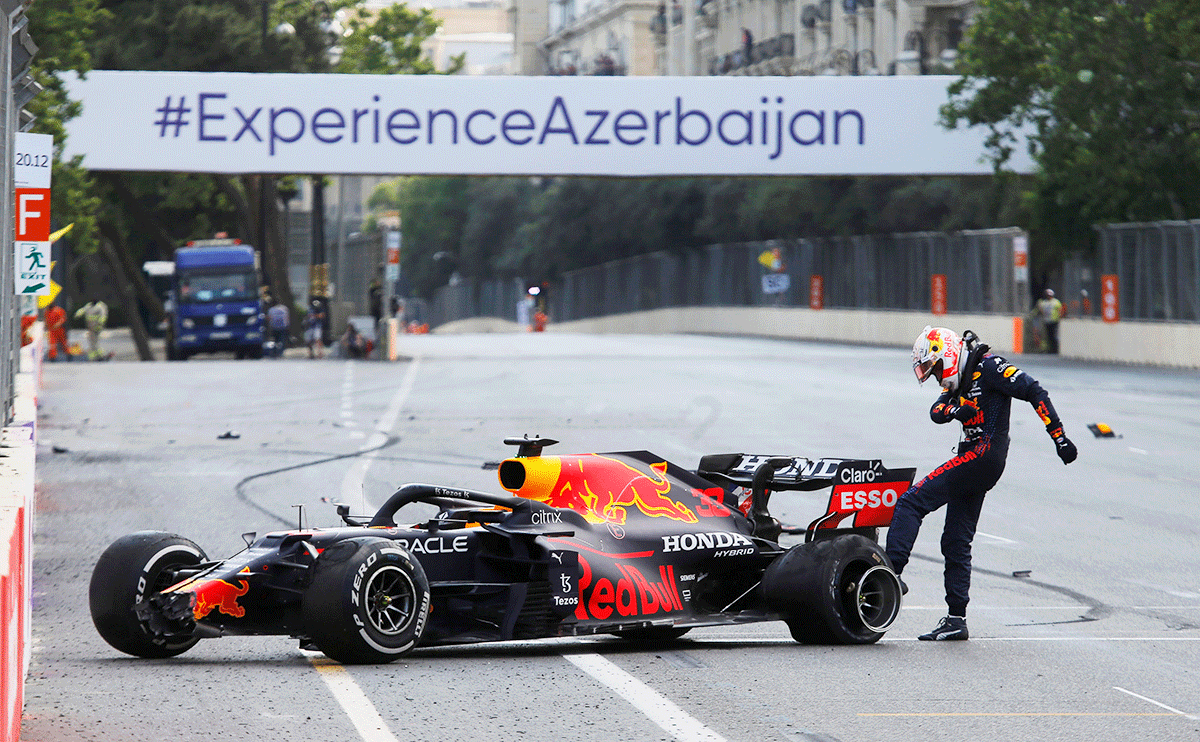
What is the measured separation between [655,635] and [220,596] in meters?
2.30

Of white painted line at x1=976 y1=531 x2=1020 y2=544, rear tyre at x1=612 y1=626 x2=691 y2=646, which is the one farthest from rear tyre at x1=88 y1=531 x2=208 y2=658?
white painted line at x1=976 y1=531 x2=1020 y2=544

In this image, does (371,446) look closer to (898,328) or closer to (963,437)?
(963,437)

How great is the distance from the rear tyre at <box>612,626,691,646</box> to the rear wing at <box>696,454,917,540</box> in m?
0.65

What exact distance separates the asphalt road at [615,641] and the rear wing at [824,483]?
0.62 metres

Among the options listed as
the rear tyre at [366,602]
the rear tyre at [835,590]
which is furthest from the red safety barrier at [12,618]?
the rear tyre at [835,590]

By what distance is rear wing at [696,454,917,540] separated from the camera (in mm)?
8984

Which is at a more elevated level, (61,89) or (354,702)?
(61,89)

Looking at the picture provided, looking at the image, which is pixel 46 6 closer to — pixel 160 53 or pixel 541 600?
pixel 160 53

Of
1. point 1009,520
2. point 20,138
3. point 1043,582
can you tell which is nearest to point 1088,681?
point 1043,582

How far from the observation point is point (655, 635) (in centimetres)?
895

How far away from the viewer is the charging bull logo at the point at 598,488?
8.49 m

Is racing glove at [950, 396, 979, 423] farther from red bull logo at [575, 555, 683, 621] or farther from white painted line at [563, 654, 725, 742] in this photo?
white painted line at [563, 654, 725, 742]

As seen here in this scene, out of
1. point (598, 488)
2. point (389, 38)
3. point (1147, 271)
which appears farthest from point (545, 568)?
point (389, 38)

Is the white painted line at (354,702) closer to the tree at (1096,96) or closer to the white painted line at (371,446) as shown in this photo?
the white painted line at (371,446)
